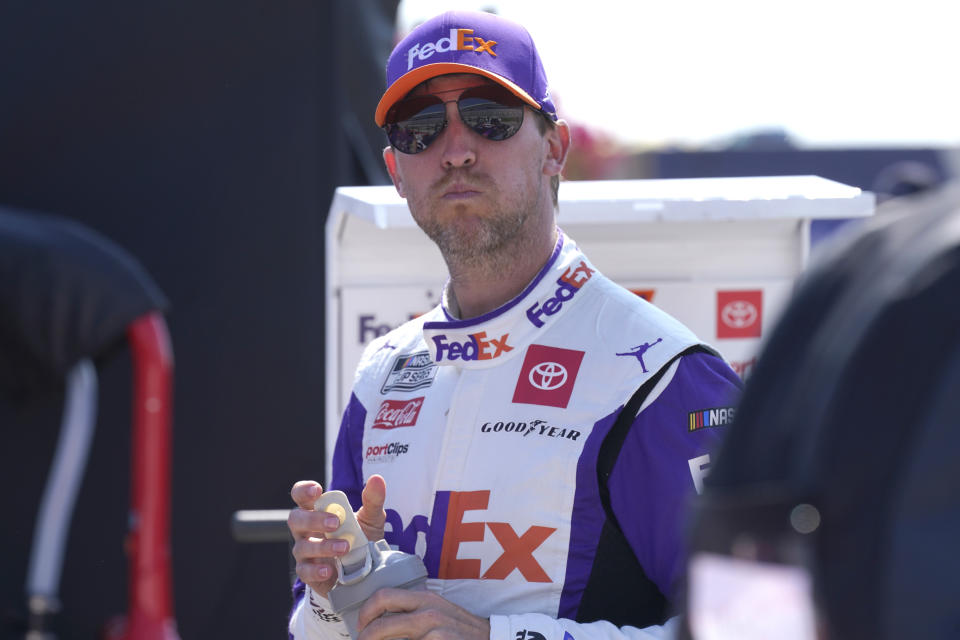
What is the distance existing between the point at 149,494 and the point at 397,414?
4.48 ft

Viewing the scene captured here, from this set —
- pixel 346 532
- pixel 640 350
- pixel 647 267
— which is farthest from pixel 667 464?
pixel 647 267

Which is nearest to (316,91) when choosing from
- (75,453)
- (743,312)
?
(75,453)

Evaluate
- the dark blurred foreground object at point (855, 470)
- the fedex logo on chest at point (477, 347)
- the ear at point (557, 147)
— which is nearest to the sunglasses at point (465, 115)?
the ear at point (557, 147)

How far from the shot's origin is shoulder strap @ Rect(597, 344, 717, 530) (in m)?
1.56

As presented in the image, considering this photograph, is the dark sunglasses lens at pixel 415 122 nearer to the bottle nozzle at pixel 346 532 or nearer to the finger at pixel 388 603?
the bottle nozzle at pixel 346 532

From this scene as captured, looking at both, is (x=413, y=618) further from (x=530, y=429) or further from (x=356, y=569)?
(x=530, y=429)

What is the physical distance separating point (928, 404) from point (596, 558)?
1028 mm

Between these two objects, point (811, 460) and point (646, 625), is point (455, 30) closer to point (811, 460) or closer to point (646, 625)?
point (646, 625)

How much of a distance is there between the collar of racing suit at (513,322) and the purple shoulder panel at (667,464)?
0.25m

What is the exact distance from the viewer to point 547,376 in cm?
167

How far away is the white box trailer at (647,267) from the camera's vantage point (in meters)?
2.46

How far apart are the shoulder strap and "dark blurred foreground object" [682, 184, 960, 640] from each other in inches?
35.4

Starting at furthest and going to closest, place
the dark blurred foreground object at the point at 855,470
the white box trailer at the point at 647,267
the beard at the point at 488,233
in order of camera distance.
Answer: the white box trailer at the point at 647,267 < the beard at the point at 488,233 < the dark blurred foreground object at the point at 855,470

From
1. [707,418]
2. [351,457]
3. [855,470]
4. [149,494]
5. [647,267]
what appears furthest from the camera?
[149,494]
